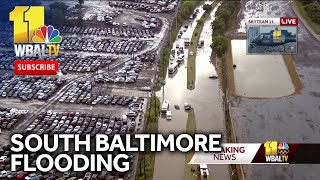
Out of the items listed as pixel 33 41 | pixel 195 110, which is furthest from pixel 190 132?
pixel 33 41

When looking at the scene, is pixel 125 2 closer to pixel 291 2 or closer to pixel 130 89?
pixel 291 2

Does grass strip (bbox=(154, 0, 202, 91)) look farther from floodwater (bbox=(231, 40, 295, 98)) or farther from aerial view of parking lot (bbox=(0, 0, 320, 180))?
floodwater (bbox=(231, 40, 295, 98))

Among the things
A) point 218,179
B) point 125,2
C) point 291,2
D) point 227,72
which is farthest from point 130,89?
point 291,2

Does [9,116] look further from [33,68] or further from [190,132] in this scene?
[190,132]

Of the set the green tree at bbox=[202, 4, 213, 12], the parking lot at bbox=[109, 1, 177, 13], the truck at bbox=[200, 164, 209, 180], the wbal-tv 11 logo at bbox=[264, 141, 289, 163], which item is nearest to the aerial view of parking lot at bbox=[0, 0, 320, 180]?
the truck at bbox=[200, 164, 209, 180]

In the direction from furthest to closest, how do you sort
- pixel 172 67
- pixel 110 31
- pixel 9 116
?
pixel 110 31, pixel 172 67, pixel 9 116
